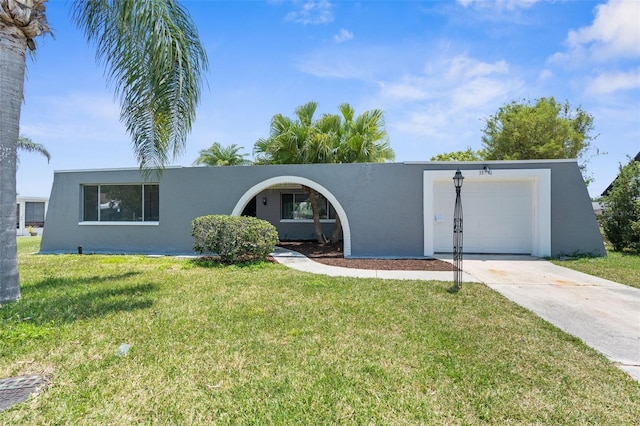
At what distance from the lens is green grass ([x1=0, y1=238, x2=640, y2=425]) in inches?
101

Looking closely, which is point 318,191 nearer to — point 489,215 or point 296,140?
point 296,140

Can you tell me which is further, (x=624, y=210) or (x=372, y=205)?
(x=624, y=210)

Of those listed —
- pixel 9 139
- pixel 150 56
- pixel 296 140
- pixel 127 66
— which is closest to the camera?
pixel 9 139

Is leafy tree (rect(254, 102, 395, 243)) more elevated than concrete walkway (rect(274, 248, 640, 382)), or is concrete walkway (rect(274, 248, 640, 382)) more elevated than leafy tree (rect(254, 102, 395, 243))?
leafy tree (rect(254, 102, 395, 243))

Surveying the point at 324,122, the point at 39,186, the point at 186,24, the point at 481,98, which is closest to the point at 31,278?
the point at 186,24

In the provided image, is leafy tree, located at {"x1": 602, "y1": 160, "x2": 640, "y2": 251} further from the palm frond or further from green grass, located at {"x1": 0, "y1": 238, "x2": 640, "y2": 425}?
the palm frond

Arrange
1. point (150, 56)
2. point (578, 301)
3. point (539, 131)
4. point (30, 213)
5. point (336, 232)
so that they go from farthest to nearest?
point (30, 213)
point (539, 131)
point (336, 232)
point (578, 301)
point (150, 56)

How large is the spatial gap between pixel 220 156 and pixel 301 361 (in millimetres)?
17836

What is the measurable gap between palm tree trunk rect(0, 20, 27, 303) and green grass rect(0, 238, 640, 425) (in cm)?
61

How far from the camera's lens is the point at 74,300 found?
5328mm

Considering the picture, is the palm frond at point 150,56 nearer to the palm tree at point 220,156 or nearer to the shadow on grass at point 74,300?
the shadow on grass at point 74,300

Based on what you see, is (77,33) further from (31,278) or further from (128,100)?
(31,278)

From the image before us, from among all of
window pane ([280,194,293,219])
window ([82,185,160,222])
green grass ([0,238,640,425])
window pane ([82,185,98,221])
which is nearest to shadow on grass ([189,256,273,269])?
green grass ([0,238,640,425])

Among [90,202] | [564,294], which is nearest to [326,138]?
[564,294]
